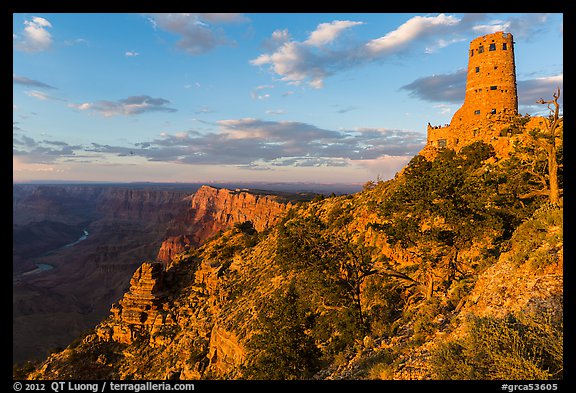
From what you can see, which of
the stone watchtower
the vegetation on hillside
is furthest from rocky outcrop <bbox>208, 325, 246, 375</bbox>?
the stone watchtower

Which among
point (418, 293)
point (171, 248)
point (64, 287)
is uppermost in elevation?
point (418, 293)

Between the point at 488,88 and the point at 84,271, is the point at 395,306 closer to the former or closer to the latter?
the point at 488,88

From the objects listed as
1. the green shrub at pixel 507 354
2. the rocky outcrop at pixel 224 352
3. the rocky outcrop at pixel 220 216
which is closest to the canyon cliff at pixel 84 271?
the rocky outcrop at pixel 220 216

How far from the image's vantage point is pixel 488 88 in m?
36.7

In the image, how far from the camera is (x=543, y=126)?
29906 mm

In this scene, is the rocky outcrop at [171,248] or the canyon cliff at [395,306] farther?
the rocky outcrop at [171,248]

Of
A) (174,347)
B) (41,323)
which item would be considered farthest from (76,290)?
(174,347)

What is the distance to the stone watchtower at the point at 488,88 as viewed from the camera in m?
35.9

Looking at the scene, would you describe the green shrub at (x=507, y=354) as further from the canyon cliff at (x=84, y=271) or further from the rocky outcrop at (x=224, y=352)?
the canyon cliff at (x=84, y=271)

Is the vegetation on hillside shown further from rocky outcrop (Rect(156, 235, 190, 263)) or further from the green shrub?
rocky outcrop (Rect(156, 235, 190, 263))

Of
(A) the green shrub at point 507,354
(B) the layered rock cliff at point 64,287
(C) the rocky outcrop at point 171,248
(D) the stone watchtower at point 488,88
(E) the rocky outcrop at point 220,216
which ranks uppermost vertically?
(D) the stone watchtower at point 488,88

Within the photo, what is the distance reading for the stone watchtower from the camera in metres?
35.9

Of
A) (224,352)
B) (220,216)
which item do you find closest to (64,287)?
(220,216)

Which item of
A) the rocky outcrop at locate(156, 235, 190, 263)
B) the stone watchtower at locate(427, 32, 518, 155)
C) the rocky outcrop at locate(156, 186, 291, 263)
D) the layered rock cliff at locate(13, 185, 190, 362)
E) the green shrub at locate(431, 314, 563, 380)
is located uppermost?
the stone watchtower at locate(427, 32, 518, 155)
